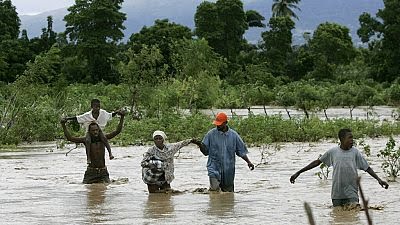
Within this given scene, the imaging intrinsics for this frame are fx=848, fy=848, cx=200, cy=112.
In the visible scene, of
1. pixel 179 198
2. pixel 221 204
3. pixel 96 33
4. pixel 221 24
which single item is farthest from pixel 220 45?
pixel 221 204

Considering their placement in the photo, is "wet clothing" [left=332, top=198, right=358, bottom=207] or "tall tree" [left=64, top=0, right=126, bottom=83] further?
"tall tree" [left=64, top=0, right=126, bottom=83]

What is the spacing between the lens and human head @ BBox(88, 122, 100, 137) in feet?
39.2

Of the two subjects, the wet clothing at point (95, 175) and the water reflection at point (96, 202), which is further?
the wet clothing at point (95, 175)

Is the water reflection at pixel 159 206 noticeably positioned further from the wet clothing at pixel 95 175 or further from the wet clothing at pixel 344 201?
the wet clothing at pixel 344 201

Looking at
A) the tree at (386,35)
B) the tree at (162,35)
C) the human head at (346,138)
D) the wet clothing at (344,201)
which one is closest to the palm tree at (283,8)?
the tree at (162,35)

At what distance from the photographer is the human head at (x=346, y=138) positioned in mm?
8695

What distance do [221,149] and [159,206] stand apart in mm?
1072

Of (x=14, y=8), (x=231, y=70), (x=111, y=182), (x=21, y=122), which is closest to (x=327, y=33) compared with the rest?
(x=231, y=70)

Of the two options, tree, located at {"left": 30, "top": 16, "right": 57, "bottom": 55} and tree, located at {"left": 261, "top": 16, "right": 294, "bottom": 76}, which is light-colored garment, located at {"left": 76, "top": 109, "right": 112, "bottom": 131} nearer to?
tree, located at {"left": 30, "top": 16, "right": 57, "bottom": 55}

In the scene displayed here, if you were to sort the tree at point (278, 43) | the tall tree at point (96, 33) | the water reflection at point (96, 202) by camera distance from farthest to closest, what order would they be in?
the tree at point (278, 43) < the tall tree at point (96, 33) < the water reflection at point (96, 202)

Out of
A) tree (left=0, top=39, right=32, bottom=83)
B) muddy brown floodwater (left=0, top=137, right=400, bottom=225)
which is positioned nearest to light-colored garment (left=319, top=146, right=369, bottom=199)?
muddy brown floodwater (left=0, top=137, right=400, bottom=225)

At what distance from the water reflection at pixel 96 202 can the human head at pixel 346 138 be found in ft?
8.81

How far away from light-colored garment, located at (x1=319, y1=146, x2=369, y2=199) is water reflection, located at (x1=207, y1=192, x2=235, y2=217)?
131 cm

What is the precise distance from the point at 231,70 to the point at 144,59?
985 inches
